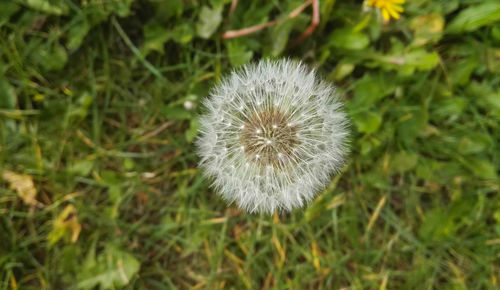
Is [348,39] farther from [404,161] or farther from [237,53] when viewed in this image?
[404,161]

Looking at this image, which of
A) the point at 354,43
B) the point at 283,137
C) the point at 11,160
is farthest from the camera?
the point at 11,160

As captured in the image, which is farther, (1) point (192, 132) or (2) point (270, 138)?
(1) point (192, 132)

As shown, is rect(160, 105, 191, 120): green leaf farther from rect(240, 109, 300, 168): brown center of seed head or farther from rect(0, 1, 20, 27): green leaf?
rect(0, 1, 20, 27): green leaf

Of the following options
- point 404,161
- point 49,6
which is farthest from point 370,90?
point 49,6

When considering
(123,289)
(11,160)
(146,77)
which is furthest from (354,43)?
(11,160)

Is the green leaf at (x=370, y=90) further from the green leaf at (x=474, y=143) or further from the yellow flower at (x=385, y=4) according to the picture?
the green leaf at (x=474, y=143)

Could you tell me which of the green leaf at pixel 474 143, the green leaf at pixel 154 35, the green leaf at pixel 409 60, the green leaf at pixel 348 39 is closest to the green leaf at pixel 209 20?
the green leaf at pixel 154 35

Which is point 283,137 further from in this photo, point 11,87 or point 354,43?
point 11,87
